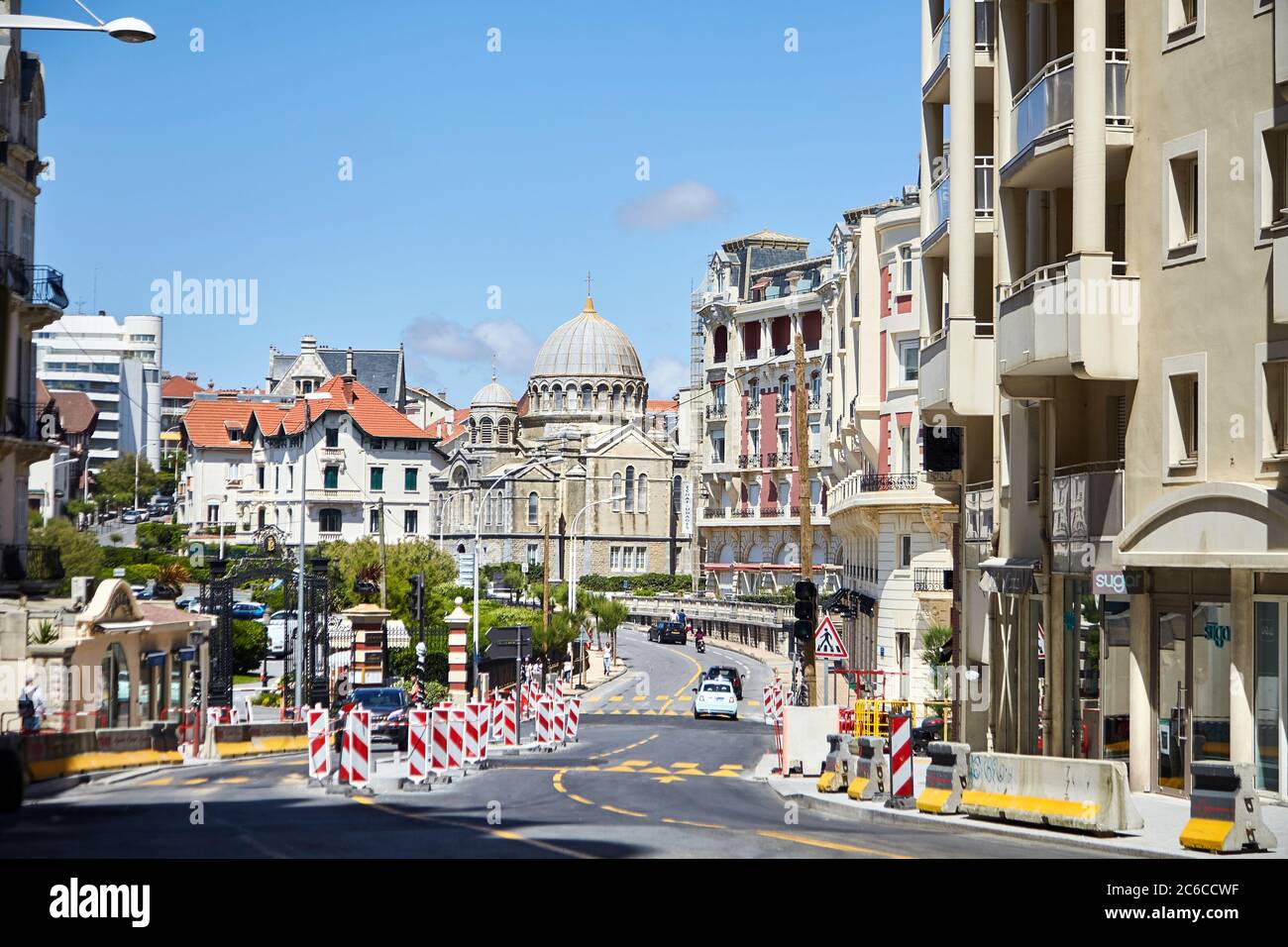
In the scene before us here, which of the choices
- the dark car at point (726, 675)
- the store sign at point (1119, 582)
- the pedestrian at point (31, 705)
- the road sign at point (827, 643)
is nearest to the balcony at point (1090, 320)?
the store sign at point (1119, 582)

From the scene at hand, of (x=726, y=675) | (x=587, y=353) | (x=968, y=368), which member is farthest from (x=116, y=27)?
(x=587, y=353)

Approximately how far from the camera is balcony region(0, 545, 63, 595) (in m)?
33.8

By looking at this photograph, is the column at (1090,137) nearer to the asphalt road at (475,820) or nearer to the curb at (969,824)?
the curb at (969,824)

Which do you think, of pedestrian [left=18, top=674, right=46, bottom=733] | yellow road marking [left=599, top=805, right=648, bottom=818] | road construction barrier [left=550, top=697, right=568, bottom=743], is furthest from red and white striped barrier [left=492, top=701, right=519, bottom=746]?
yellow road marking [left=599, top=805, right=648, bottom=818]

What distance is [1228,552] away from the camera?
19734mm

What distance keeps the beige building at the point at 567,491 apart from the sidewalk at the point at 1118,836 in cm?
11463

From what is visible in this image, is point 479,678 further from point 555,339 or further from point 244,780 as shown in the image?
point 555,339

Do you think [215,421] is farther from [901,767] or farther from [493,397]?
[901,767]

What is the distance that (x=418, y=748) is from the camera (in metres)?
24.6

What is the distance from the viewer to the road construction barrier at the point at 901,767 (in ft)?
67.4

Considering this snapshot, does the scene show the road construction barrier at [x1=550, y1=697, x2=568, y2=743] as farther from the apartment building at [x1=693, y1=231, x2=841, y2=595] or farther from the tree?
the apartment building at [x1=693, y1=231, x2=841, y2=595]

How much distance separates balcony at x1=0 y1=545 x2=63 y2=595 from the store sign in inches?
836
